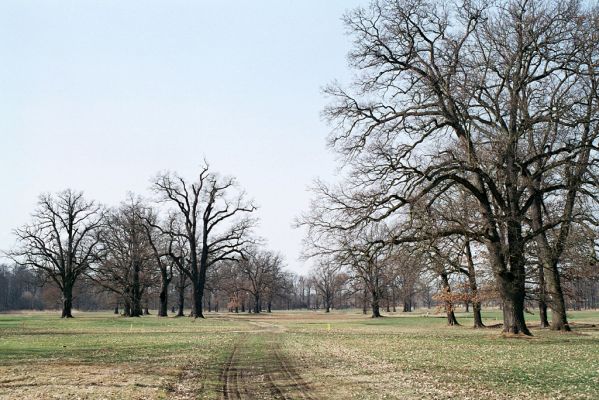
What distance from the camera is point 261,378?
575 inches

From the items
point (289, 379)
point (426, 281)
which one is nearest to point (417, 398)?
point (289, 379)

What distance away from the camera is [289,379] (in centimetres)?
1429

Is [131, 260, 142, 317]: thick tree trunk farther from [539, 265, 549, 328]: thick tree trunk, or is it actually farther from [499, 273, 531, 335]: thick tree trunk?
[499, 273, 531, 335]: thick tree trunk

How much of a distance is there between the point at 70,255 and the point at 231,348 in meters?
46.8

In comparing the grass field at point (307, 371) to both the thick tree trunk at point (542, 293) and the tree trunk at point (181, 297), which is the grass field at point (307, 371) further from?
the tree trunk at point (181, 297)

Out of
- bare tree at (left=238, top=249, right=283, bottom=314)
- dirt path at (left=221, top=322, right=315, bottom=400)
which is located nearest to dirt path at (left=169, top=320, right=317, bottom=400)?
dirt path at (left=221, top=322, right=315, bottom=400)

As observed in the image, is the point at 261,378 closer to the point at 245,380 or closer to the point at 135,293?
the point at 245,380

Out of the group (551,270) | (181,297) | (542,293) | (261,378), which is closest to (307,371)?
(261,378)

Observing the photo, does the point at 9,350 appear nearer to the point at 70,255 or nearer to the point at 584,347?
the point at 584,347

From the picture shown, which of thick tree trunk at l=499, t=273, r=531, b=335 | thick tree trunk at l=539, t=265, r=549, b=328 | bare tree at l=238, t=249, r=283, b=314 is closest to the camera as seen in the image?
thick tree trunk at l=499, t=273, r=531, b=335

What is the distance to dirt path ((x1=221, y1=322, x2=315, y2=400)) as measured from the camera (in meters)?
12.1

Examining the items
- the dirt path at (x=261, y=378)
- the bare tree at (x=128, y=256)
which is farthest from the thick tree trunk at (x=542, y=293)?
the bare tree at (x=128, y=256)

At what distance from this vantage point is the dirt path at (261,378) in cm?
1215

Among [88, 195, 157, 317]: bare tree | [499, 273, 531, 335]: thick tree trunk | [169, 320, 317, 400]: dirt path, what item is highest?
[88, 195, 157, 317]: bare tree
